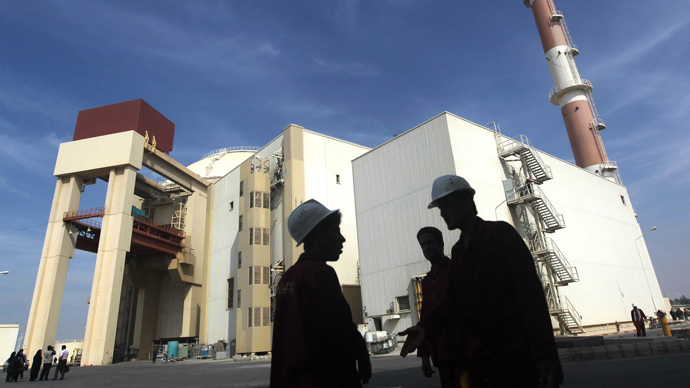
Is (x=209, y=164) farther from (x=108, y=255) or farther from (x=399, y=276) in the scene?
(x=399, y=276)

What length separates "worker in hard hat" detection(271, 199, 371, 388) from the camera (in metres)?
2.08

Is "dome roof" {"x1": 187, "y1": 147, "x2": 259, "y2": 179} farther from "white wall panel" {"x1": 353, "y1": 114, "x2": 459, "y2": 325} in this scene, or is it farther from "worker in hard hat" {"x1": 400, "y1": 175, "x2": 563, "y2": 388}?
"worker in hard hat" {"x1": 400, "y1": 175, "x2": 563, "y2": 388}

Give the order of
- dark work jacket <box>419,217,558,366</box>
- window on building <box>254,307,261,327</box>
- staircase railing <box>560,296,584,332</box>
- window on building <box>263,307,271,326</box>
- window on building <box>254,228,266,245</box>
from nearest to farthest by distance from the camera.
Result: 1. dark work jacket <box>419,217,558,366</box>
2. staircase railing <box>560,296,584,332</box>
3. window on building <box>254,307,261,327</box>
4. window on building <box>263,307,271,326</box>
5. window on building <box>254,228,266,245</box>

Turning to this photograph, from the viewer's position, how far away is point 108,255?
30219mm

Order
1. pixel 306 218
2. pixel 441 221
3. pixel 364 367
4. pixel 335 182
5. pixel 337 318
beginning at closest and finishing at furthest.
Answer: pixel 337 318 < pixel 364 367 < pixel 306 218 < pixel 441 221 < pixel 335 182

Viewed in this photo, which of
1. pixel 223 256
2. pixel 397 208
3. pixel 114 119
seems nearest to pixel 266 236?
pixel 223 256

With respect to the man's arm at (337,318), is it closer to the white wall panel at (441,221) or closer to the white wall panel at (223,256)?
the white wall panel at (441,221)

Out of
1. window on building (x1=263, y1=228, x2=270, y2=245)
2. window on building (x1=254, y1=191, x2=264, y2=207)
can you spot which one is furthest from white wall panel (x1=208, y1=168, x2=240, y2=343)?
window on building (x1=254, y1=191, x2=264, y2=207)

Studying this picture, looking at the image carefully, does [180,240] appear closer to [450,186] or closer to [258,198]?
[258,198]

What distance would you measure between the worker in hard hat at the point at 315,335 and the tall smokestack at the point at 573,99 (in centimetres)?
4624

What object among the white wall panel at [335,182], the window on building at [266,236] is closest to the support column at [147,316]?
the window on building at [266,236]

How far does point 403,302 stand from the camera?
24453mm

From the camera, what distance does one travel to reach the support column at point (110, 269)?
92.9ft

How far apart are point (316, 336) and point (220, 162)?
4861cm
